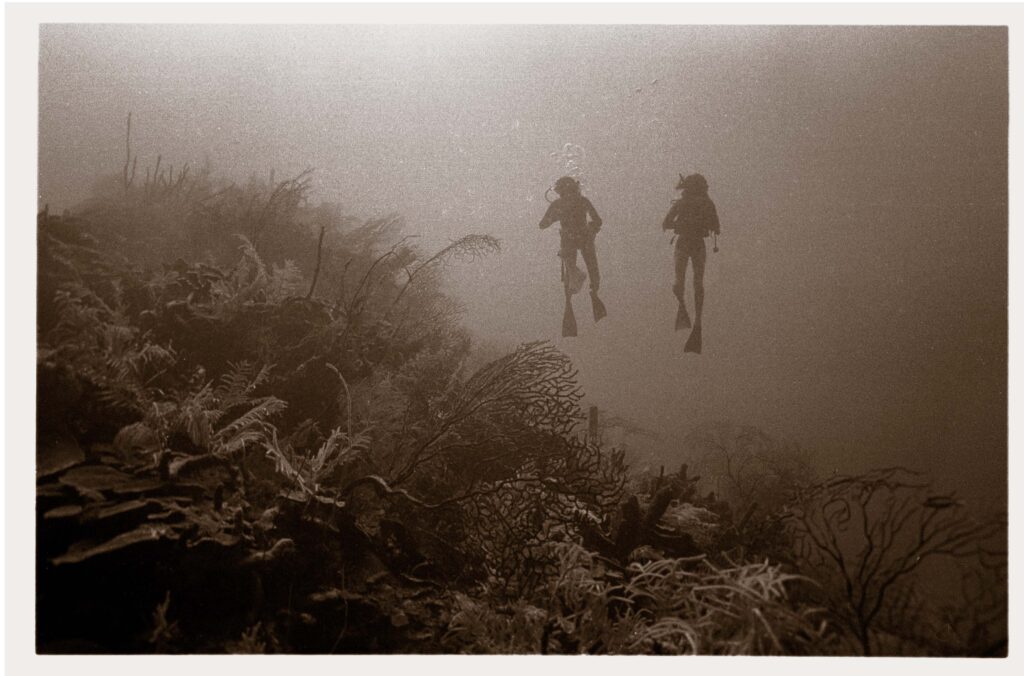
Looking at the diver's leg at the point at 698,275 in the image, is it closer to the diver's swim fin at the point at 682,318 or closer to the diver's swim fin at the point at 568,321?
the diver's swim fin at the point at 682,318

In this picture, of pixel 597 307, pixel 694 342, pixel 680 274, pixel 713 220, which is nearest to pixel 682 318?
pixel 694 342

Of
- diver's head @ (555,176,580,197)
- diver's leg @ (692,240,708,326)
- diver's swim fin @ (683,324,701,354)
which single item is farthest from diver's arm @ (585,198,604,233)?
diver's swim fin @ (683,324,701,354)

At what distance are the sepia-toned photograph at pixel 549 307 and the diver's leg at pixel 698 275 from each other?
14 mm

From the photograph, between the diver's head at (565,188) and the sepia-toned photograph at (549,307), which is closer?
the sepia-toned photograph at (549,307)

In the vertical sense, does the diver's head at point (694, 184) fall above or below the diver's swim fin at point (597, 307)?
above

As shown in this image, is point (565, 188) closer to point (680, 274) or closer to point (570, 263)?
point (570, 263)

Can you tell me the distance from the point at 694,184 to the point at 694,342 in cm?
94

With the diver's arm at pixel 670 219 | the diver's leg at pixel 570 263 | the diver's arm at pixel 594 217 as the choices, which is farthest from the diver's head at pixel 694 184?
the diver's leg at pixel 570 263

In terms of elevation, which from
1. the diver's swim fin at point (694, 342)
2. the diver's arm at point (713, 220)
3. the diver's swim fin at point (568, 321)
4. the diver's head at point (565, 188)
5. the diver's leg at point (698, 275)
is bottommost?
the diver's swim fin at point (694, 342)

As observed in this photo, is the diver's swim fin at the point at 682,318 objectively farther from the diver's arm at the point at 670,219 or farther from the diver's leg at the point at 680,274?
the diver's arm at the point at 670,219

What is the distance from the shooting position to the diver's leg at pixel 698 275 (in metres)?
3.89

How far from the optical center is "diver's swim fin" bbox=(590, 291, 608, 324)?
392cm

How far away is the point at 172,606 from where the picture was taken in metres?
3.30

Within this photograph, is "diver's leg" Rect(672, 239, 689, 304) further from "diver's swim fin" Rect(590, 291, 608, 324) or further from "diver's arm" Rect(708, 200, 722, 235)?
"diver's swim fin" Rect(590, 291, 608, 324)
